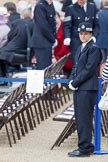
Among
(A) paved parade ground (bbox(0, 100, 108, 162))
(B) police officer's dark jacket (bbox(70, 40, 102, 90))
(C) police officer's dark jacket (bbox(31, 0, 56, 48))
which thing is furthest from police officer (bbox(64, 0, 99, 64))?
(B) police officer's dark jacket (bbox(70, 40, 102, 90))

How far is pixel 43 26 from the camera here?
49.1 feet

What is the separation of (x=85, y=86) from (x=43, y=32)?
16.8 feet

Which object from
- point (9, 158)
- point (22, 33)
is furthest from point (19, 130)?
point (22, 33)

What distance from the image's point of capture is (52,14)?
14945 millimetres

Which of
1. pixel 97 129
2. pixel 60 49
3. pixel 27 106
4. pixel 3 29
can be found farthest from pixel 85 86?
pixel 60 49

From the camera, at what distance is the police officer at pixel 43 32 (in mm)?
14883

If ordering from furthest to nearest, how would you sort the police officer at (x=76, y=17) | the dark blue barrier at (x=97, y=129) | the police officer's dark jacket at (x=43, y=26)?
the police officer's dark jacket at (x=43, y=26) → the police officer at (x=76, y=17) → the dark blue barrier at (x=97, y=129)

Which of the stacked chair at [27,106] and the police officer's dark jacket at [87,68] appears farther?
the stacked chair at [27,106]

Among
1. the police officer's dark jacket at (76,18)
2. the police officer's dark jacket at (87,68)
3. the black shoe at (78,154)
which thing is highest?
the police officer's dark jacket at (87,68)

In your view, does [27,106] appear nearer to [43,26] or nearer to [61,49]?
[43,26]

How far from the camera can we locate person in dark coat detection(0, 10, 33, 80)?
15625mm

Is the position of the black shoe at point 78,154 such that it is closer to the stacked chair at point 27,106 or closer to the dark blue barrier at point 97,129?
the dark blue barrier at point 97,129

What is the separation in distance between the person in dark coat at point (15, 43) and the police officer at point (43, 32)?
2.08ft

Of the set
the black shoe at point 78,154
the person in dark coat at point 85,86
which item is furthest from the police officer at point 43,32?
the black shoe at point 78,154
